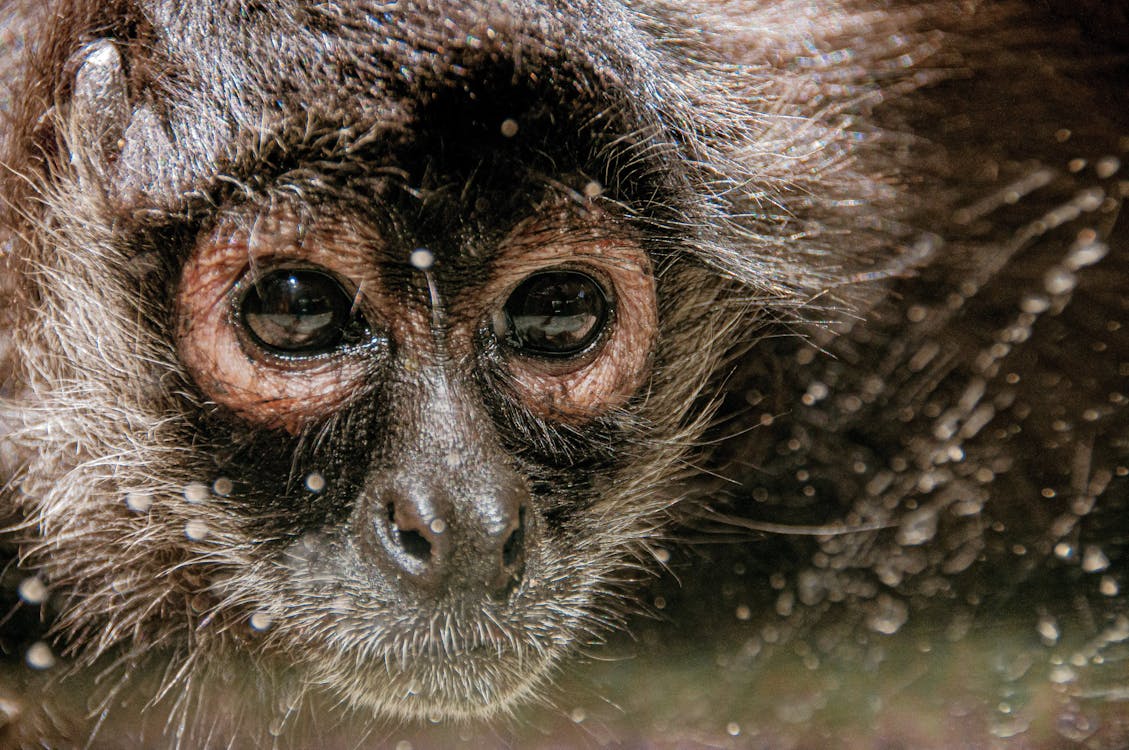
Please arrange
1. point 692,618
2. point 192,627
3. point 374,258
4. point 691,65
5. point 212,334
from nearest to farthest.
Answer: point 374,258, point 212,334, point 691,65, point 192,627, point 692,618

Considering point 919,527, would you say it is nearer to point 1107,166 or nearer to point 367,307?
point 1107,166

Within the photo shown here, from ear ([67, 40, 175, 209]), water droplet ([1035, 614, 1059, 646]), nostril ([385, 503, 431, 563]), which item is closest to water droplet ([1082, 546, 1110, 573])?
water droplet ([1035, 614, 1059, 646])

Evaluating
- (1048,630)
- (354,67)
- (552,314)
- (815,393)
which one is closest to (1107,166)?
(815,393)

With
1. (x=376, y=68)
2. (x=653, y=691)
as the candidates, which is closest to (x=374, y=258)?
(x=376, y=68)

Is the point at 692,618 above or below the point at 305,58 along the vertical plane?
below

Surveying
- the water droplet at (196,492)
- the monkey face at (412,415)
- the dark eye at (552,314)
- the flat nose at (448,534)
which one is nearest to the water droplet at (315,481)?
the monkey face at (412,415)

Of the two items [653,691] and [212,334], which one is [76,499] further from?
[653,691]
